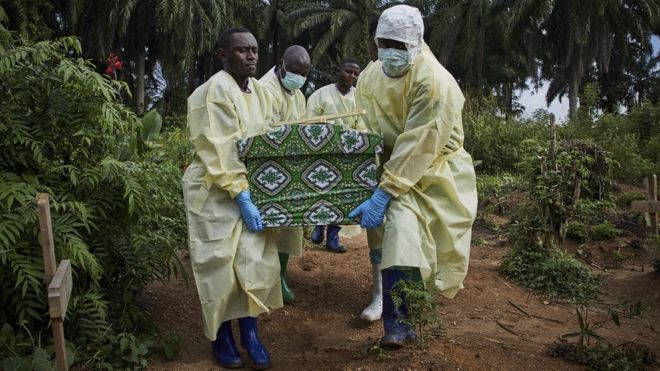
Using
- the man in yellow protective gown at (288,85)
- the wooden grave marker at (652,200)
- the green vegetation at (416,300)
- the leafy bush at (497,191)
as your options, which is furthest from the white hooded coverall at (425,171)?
the leafy bush at (497,191)

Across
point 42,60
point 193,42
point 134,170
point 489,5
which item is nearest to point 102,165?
point 134,170

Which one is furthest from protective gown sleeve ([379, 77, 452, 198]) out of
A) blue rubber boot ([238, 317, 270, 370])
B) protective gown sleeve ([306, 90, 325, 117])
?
A: protective gown sleeve ([306, 90, 325, 117])

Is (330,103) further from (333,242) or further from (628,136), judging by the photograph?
(628,136)

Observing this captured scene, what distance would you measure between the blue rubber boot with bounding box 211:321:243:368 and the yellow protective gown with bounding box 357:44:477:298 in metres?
1.08

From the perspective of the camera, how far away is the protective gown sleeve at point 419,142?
3250mm

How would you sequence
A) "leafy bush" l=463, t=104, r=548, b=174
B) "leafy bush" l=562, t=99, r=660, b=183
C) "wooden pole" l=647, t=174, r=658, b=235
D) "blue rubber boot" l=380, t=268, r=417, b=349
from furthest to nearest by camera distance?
"leafy bush" l=463, t=104, r=548, b=174 → "leafy bush" l=562, t=99, r=660, b=183 → "wooden pole" l=647, t=174, r=658, b=235 → "blue rubber boot" l=380, t=268, r=417, b=349

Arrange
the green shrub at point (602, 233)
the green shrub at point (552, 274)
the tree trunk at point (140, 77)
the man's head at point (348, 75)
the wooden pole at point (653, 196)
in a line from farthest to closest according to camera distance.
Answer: the tree trunk at point (140, 77) < the green shrub at point (602, 233) < the wooden pole at point (653, 196) < the man's head at point (348, 75) < the green shrub at point (552, 274)

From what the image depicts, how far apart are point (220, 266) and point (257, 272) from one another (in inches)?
8.4

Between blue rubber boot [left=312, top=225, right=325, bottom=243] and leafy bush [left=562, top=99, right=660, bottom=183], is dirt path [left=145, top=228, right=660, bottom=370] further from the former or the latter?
leafy bush [left=562, top=99, right=660, bottom=183]

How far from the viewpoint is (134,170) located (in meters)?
3.73

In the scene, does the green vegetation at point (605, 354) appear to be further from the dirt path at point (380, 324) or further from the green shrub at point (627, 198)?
the green shrub at point (627, 198)

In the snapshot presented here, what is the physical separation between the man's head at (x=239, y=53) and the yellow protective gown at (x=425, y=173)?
2.51 ft

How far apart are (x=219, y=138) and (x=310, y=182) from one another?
0.58 metres

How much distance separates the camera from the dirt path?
3352 millimetres
